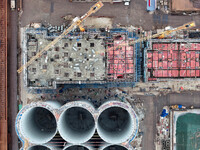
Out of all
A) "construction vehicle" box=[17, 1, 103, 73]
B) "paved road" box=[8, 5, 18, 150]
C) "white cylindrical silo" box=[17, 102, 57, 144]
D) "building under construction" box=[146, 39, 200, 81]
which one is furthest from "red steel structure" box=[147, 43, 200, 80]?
"paved road" box=[8, 5, 18, 150]

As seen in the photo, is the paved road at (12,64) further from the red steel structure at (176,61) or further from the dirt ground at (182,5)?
the dirt ground at (182,5)

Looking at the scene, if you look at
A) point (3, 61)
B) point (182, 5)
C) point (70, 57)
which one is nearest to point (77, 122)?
point (70, 57)

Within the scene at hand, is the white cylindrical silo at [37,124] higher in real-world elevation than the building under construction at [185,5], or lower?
lower

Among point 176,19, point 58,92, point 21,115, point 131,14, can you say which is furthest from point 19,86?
point 176,19

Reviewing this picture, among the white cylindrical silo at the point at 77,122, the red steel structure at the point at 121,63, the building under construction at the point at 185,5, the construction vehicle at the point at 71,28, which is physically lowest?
the white cylindrical silo at the point at 77,122

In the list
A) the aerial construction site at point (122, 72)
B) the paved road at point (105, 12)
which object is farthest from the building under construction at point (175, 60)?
the paved road at point (105, 12)

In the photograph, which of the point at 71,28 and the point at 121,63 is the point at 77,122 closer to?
the point at 121,63
